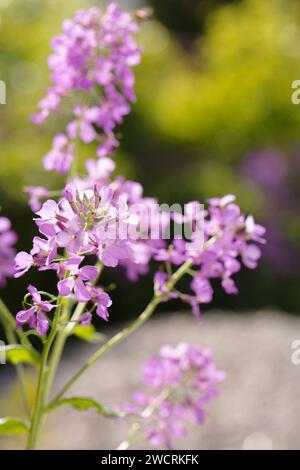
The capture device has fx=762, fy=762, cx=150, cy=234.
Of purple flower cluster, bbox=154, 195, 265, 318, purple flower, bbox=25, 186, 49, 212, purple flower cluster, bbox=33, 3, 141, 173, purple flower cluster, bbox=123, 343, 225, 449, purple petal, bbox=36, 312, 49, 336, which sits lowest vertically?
purple petal, bbox=36, 312, 49, 336

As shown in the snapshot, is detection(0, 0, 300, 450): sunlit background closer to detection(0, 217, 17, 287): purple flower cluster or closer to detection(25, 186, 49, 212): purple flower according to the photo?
detection(0, 217, 17, 287): purple flower cluster

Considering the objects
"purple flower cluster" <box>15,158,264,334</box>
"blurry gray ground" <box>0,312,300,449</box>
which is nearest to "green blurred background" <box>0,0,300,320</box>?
"blurry gray ground" <box>0,312,300,449</box>

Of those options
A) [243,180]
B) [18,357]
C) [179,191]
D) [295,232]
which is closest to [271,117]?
[243,180]

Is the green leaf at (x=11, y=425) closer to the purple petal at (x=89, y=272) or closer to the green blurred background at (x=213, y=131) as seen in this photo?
the purple petal at (x=89, y=272)

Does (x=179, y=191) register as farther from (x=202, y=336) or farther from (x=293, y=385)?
(x=293, y=385)

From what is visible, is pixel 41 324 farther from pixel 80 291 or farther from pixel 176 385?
pixel 176 385

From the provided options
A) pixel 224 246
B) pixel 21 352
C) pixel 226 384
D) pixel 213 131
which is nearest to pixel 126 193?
pixel 224 246
